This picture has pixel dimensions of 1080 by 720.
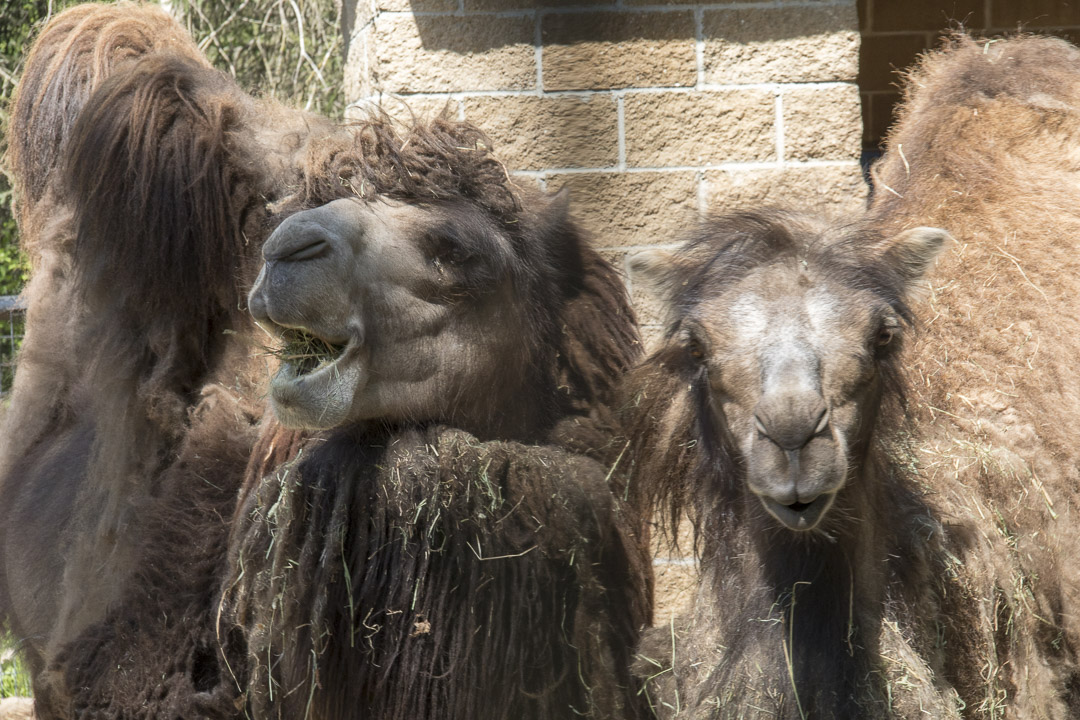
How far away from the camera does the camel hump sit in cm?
307

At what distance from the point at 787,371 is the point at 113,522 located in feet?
5.75

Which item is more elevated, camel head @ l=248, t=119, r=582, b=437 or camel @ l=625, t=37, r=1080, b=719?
camel head @ l=248, t=119, r=582, b=437

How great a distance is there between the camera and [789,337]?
2127 millimetres

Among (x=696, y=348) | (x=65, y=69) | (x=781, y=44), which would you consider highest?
(x=65, y=69)

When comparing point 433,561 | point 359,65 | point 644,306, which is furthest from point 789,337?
point 359,65

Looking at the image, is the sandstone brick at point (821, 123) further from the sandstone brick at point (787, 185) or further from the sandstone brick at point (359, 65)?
the sandstone brick at point (359, 65)

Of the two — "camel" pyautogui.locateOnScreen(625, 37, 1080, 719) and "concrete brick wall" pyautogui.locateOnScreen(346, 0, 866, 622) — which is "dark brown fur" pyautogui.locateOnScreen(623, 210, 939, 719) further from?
"concrete brick wall" pyautogui.locateOnScreen(346, 0, 866, 622)

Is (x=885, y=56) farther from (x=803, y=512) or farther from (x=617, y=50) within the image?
(x=803, y=512)

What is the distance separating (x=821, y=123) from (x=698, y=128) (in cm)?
38

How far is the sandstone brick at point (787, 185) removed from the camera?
11.4 ft

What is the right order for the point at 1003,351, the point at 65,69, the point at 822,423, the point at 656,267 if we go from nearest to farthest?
the point at 822,423 < the point at 656,267 < the point at 1003,351 < the point at 65,69

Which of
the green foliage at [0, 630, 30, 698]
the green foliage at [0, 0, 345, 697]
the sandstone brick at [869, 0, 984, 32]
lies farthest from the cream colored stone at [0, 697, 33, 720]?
the sandstone brick at [869, 0, 984, 32]

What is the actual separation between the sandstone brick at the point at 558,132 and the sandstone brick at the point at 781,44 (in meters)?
0.36

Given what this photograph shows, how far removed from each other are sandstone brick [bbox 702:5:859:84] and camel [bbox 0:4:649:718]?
103cm
